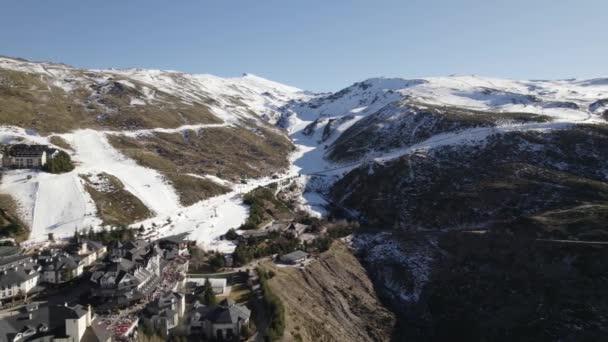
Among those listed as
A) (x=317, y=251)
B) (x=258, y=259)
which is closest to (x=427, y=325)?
(x=317, y=251)

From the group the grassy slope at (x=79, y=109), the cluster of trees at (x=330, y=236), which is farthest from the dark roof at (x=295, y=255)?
the grassy slope at (x=79, y=109)

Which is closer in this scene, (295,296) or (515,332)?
(515,332)

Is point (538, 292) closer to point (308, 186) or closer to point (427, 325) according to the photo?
point (427, 325)

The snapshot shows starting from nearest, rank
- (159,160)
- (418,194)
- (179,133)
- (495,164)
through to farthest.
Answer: (418,194) → (495,164) → (159,160) → (179,133)

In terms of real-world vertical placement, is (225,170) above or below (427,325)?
above

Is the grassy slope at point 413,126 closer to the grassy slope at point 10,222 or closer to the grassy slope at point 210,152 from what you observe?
the grassy slope at point 210,152

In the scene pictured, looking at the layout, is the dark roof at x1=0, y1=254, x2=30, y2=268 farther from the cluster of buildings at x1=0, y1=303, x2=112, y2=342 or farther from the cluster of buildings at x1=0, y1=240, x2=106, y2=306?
the cluster of buildings at x1=0, y1=303, x2=112, y2=342

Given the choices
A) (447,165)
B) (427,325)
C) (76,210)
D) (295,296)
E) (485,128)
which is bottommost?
(427,325)

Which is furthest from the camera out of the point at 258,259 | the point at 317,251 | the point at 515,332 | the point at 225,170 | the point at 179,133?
the point at 179,133
